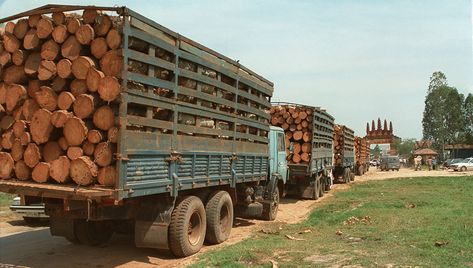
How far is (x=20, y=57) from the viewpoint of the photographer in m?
6.54

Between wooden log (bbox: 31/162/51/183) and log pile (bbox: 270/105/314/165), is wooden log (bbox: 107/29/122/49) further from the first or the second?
log pile (bbox: 270/105/314/165)

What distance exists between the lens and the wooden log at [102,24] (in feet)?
19.7

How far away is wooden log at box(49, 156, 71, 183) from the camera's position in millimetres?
5965

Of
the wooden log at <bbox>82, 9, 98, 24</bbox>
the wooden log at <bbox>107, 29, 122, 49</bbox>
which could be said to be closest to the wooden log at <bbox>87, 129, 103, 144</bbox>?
the wooden log at <bbox>107, 29, 122, 49</bbox>

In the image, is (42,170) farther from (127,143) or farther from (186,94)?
(186,94)

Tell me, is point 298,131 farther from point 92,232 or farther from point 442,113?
point 442,113

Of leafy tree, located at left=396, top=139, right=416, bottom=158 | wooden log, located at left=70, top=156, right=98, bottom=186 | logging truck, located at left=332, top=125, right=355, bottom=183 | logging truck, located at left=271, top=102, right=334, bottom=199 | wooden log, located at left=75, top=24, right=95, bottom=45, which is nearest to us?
wooden log, located at left=70, top=156, right=98, bottom=186

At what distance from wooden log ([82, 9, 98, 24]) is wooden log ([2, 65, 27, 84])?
1204mm

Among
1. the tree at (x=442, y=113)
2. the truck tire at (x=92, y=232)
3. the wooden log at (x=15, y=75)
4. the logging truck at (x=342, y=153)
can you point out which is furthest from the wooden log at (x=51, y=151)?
the tree at (x=442, y=113)

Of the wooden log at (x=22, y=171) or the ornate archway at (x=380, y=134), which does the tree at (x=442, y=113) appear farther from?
the wooden log at (x=22, y=171)

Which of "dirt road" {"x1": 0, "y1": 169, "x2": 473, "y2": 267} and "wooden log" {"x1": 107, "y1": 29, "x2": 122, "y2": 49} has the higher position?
"wooden log" {"x1": 107, "y1": 29, "x2": 122, "y2": 49}

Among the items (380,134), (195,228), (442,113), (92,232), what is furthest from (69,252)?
(380,134)

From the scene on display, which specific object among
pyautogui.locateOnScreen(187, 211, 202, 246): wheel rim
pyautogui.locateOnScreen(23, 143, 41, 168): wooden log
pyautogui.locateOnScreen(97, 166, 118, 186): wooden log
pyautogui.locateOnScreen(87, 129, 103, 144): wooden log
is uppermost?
pyautogui.locateOnScreen(87, 129, 103, 144): wooden log

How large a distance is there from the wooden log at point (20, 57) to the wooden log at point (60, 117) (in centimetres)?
103
